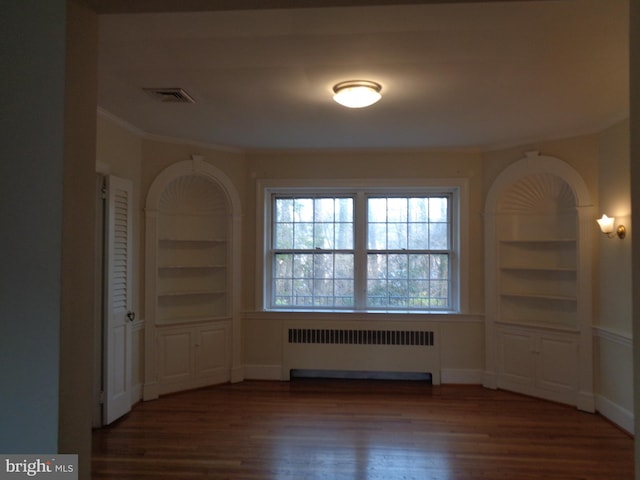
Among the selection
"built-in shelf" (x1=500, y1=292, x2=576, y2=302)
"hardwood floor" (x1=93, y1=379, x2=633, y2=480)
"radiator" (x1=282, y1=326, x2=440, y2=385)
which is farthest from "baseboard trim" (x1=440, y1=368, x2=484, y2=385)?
"built-in shelf" (x1=500, y1=292, x2=576, y2=302)

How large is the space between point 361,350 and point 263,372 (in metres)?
1.17

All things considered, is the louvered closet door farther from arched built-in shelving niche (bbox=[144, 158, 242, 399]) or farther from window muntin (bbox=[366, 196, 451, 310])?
window muntin (bbox=[366, 196, 451, 310])

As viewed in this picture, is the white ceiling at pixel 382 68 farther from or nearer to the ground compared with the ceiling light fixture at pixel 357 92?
farther from the ground

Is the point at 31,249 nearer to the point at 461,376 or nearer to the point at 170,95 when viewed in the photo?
the point at 170,95

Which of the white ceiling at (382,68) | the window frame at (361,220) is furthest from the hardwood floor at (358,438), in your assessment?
the white ceiling at (382,68)

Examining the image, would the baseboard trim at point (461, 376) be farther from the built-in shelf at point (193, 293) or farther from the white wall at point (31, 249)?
the white wall at point (31, 249)

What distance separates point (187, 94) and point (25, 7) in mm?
1939

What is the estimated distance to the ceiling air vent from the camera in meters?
2.88

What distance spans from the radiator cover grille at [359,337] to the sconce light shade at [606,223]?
6.48 feet

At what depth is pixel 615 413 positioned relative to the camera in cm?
346

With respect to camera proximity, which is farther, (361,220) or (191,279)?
(361,220)

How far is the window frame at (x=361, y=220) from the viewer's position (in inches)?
181

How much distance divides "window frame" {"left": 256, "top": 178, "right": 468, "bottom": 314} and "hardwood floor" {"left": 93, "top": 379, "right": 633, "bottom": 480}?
38.6 inches
